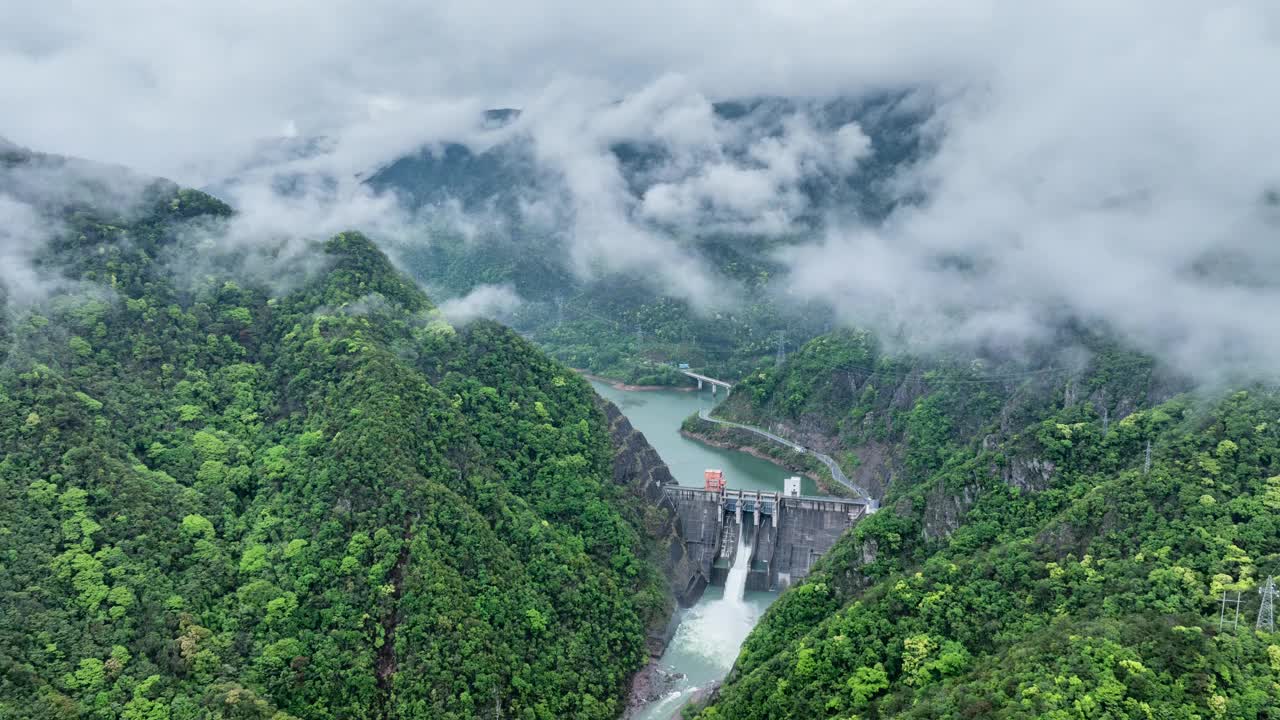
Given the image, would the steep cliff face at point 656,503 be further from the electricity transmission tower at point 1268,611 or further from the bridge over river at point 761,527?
the electricity transmission tower at point 1268,611

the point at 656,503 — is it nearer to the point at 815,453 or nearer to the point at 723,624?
the point at 723,624

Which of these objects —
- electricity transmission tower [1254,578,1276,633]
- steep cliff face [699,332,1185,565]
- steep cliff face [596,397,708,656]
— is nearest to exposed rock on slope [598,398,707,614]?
steep cliff face [596,397,708,656]

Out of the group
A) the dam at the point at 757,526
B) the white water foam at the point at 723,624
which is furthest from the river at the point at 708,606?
the dam at the point at 757,526

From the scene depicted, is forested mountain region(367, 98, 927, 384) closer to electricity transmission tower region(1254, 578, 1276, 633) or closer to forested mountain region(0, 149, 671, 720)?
forested mountain region(0, 149, 671, 720)

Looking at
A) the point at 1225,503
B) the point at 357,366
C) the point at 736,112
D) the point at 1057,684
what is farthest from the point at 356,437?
the point at 736,112

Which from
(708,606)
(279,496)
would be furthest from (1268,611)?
(279,496)

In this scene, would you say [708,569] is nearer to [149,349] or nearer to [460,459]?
[460,459]
